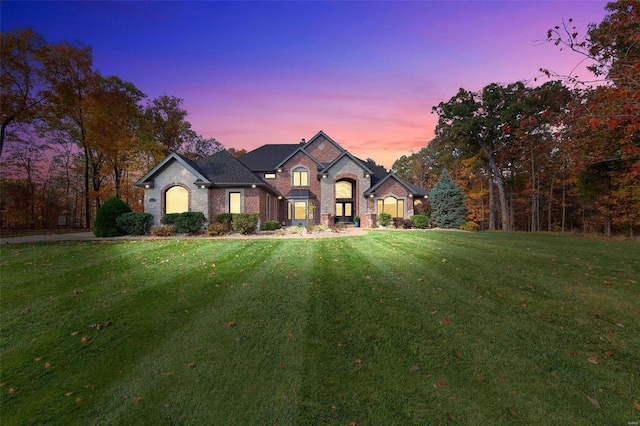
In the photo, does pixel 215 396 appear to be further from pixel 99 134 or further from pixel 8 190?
pixel 8 190

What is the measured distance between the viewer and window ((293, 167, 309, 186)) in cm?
2694

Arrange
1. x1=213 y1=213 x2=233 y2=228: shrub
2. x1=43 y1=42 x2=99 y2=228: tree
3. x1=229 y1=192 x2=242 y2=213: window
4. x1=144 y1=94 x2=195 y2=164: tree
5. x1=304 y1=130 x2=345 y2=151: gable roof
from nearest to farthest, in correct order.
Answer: x1=213 y1=213 x2=233 y2=228: shrub, x1=43 y1=42 x2=99 y2=228: tree, x1=229 y1=192 x2=242 y2=213: window, x1=304 y1=130 x2=345 y2=151: gable roof, x1=144 y1=94 x2=195 y2=164: tree

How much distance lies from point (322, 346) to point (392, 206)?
22.4 m

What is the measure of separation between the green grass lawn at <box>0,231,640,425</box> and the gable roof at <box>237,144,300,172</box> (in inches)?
845

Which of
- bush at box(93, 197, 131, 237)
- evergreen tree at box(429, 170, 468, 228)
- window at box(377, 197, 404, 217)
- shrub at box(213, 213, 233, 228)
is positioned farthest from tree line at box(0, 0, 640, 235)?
shrub at box(213, 213, 233, 228)

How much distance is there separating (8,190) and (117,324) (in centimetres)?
3371

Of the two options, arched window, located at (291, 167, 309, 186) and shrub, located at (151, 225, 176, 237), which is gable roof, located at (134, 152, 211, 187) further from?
arched window, located at (291, 167, 309, 186)

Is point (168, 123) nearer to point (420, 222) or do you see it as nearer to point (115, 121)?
point (115, 121)

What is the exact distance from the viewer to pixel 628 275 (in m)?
6.80

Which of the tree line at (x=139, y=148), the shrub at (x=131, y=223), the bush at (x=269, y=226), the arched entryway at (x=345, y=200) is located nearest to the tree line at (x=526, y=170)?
the tree line at (x=139, y=148)

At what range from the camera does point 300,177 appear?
Result: 88.6 ft

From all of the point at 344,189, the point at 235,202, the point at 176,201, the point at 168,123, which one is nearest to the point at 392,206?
the point at 344,189

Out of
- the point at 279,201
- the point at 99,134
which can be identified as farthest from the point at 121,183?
the point at 279,201

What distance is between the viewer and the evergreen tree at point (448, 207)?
23734 millimetres
